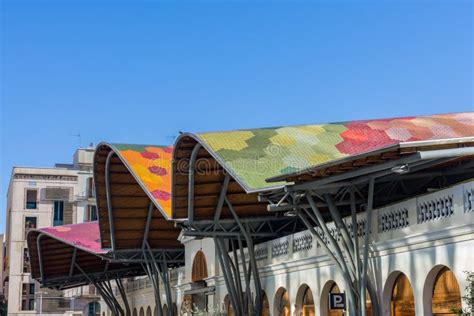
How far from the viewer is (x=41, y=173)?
353 ft

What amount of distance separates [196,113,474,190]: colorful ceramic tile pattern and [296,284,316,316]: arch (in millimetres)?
5065

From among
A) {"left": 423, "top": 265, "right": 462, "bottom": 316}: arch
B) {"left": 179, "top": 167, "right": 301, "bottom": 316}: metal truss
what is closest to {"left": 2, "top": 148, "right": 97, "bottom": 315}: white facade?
{"left": 179, "top": 167, "right": 301, "bottom": 316}: metal truss

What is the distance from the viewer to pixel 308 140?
32.3 m

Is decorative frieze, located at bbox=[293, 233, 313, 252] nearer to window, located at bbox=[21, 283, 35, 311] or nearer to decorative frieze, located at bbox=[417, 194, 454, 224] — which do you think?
decorative frieze, located at bbox=[417, 194, 454, 224]

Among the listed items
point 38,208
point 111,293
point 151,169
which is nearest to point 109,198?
point 151,169

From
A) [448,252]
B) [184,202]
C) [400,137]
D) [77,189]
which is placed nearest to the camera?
[448,252]

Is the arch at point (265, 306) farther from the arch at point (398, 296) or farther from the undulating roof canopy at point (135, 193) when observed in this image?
the arch at point (398, 296)

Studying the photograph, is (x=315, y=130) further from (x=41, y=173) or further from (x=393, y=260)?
(x=41, y=173)

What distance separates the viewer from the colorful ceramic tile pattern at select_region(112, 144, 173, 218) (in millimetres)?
43156

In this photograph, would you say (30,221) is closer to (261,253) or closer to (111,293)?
(111,293)

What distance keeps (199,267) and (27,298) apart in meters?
64.8

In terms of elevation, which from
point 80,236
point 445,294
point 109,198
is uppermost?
point 109,198

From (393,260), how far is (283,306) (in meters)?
10.5

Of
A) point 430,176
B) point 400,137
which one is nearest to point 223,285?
point 400,137
